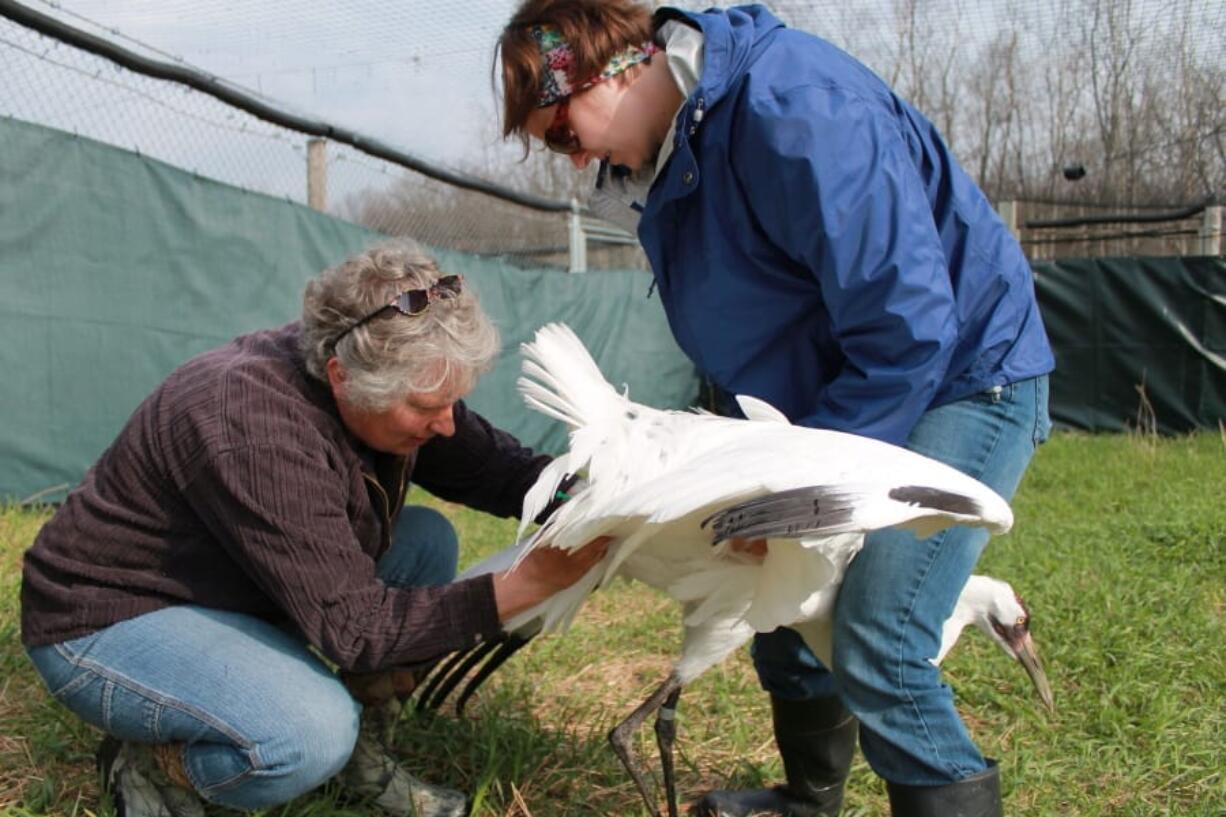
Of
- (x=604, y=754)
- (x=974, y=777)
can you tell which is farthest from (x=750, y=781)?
(x=974, y=777)

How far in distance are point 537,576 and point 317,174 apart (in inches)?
191

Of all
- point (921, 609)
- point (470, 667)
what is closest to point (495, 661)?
point (470, 667)

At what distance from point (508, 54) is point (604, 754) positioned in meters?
1.80

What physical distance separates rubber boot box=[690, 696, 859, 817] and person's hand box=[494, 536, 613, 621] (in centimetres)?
72

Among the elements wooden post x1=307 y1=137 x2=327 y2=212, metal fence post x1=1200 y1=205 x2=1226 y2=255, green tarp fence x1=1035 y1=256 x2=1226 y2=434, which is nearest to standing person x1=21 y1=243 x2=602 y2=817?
wooden post x1=307 y1=137 x2=327 y2=212

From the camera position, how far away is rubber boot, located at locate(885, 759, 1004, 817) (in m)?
2.08

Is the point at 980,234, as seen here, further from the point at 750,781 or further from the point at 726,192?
the point at 750,781

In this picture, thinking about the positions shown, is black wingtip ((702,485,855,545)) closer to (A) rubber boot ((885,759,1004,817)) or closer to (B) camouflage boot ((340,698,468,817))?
(A) rubber boot ((885,759,1004,817))

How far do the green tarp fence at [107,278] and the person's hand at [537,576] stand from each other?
3545mm

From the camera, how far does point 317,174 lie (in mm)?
6582

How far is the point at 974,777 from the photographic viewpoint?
208cm

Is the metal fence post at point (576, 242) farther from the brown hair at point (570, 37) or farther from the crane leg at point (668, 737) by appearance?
the brown hair at point (570, 37)

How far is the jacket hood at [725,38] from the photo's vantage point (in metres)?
1.99

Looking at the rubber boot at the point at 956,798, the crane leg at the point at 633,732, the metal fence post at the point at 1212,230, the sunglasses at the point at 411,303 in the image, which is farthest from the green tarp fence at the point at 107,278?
the metal fence post at the point at 1212,230
